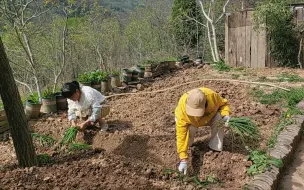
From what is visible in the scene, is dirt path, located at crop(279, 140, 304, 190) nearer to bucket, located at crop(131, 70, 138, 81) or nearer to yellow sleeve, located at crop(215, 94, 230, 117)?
yellow sleeve, located at crop(215, 94, 230, 117)

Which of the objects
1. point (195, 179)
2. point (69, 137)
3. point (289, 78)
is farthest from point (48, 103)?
point (289, 78)

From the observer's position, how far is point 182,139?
3.11 m

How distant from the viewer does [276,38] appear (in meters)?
8.56

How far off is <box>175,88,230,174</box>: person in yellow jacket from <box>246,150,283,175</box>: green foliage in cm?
38

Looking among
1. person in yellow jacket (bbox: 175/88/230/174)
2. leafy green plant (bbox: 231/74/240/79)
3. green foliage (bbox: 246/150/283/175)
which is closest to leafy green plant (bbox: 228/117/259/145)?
person in yellow jacket (bbox: 175/88/230/174)

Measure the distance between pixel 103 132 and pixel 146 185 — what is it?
1.43 meters

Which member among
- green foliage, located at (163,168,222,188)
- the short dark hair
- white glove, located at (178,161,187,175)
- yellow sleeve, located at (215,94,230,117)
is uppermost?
the short dark hair

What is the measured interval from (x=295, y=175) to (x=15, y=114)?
2.87 metres

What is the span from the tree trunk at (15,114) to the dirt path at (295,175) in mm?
2456

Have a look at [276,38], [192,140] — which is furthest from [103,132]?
[276,38]

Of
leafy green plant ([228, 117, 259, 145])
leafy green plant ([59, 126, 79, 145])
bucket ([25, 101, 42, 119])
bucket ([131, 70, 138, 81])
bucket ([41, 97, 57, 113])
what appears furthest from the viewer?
bucket ([131, 70, 138, 81])

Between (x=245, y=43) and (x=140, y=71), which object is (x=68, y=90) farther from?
(x=245, y=43)

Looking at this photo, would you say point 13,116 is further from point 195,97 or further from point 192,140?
point 192,140

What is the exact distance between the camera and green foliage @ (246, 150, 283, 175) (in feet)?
9.82
